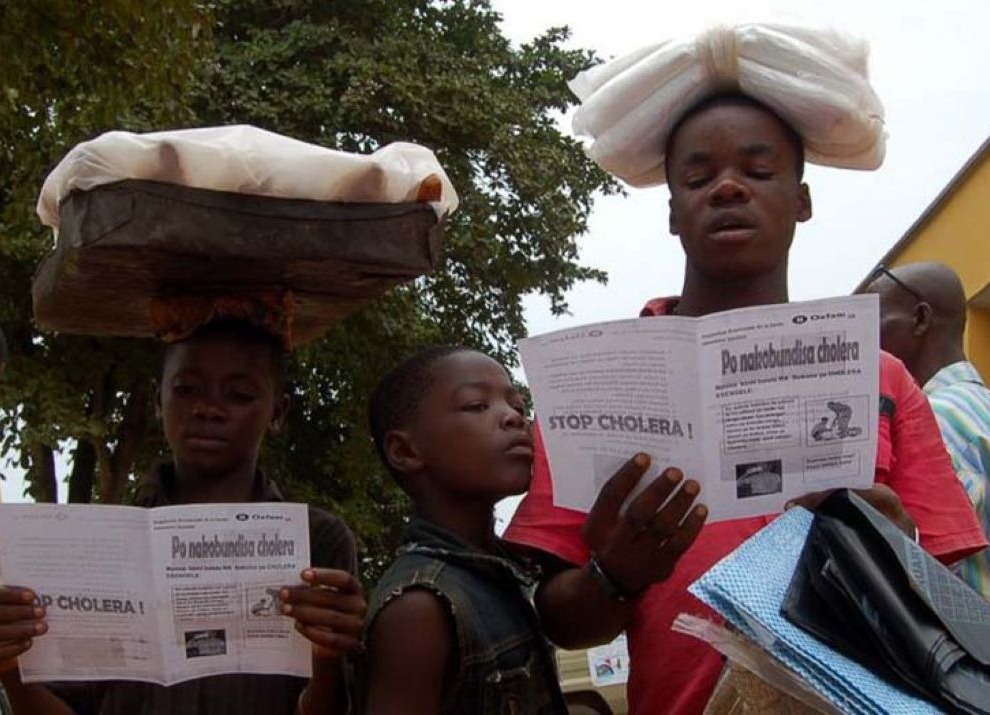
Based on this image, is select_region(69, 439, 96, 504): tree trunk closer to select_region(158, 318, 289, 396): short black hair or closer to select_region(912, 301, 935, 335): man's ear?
select_region(912, 301, 935, 335): man's ear

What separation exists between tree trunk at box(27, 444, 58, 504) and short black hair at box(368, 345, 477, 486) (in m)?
8.83

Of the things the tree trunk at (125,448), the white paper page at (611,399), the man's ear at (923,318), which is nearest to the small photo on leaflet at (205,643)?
the white paper page at (611,399)

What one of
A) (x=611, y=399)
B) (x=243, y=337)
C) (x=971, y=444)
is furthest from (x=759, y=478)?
(x=971, y=444)

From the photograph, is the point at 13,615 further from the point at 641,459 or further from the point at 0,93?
the point at 0,93

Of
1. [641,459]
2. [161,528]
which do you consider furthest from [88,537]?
[641,459]

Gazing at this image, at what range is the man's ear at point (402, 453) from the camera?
2553 millimetres

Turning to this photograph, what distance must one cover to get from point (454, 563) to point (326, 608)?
1.00 feet

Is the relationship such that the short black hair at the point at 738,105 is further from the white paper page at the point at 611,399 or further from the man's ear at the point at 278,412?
the man's ear at the point at 278,412

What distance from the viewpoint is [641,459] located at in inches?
72.4

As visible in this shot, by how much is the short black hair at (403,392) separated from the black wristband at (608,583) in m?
0.73

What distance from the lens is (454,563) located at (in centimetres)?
236

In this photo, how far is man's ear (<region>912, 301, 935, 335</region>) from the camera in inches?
158

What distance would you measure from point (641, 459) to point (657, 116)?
76cm

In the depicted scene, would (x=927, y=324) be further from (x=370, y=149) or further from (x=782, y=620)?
(x=370, y=149)
